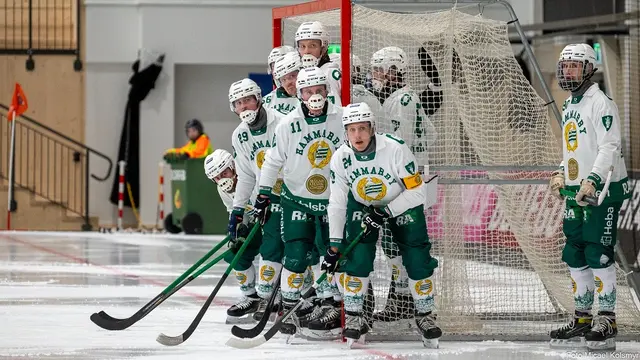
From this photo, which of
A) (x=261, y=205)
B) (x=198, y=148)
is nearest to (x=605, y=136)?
(x=261, y=205)

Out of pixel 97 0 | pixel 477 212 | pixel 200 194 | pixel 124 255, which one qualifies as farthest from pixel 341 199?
pixel 97 0

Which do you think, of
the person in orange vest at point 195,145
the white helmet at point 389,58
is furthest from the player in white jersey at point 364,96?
the person in orange vest at point 195,145

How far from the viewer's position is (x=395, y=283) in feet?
22.9

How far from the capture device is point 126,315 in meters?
7.90

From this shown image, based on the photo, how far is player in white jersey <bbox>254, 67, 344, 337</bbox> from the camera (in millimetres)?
6633

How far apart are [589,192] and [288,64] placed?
1.99 m

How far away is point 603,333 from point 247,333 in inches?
71.1

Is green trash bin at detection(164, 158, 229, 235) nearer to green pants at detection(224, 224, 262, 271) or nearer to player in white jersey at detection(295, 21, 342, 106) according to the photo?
green pants at detection(224, 224, 262, 271)

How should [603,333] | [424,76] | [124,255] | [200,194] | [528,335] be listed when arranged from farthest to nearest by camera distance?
[200,194] < [124,255] < [424,76] < [528,335] < [603,333]

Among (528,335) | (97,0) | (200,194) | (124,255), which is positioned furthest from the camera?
(97,0)

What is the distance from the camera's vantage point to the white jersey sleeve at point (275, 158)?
21.9 feet

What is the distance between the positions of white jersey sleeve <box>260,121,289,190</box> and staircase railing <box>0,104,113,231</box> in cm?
1168

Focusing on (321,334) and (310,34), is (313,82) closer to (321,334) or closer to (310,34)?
(310,34)

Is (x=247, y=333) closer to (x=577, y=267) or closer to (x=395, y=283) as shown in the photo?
(x=395, y=283)
